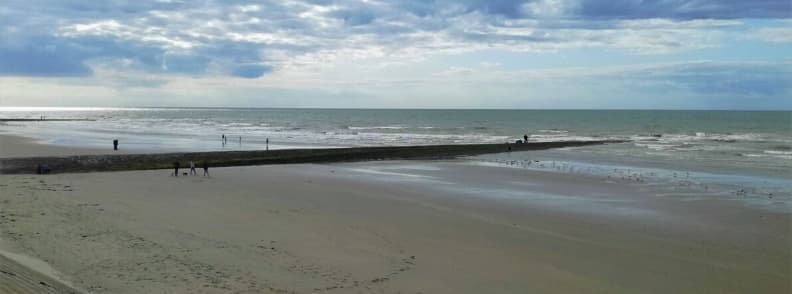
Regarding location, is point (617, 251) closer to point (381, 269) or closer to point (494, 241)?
point (494, 241)

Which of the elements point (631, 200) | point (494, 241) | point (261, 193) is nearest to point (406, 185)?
point (261, 193)

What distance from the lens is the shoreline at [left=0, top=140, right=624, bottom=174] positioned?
26.6 m

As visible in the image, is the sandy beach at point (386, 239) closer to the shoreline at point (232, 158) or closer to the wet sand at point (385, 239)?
the wet sand at point (385, 239)

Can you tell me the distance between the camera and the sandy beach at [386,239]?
9.84 m

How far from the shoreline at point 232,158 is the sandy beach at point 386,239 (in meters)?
4.48

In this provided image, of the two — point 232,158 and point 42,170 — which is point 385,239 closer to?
point 42,170

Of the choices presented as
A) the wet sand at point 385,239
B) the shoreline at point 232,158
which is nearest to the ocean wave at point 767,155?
the shoreline at point 232,158

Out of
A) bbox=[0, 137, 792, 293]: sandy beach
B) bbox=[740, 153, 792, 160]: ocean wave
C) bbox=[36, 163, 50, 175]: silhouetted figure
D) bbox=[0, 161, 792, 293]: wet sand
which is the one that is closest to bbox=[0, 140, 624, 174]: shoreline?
bbox=[36, 163, 50, 175]: silhouetted figure

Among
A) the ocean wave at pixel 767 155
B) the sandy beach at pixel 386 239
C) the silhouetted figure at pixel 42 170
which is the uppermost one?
the silhouetted figure at pixel 42 170

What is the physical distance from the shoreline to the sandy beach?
4479 millimetres

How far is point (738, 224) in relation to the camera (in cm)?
1557

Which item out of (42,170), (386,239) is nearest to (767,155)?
(386,239)

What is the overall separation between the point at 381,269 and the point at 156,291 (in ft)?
12.4

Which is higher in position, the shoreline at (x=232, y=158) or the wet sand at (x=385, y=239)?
the shoreline at (x=232, y=158)
